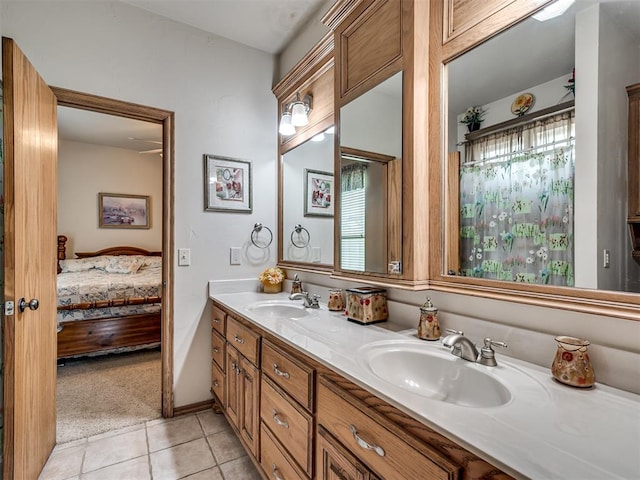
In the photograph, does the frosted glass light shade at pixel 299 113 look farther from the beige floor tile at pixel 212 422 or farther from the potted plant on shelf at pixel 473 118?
the beige floor tile at pixel 212 422

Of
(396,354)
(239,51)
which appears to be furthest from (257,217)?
(396,354)

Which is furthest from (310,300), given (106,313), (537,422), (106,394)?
(106,313)

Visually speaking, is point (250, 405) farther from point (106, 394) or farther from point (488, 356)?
point (106, 394)

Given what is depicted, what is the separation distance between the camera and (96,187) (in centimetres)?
486

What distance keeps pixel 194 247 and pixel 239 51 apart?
1538mm

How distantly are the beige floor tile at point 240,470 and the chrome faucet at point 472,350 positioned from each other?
4.29 ft

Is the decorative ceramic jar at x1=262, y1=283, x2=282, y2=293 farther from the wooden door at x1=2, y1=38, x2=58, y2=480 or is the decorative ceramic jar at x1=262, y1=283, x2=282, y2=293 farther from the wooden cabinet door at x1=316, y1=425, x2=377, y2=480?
the wooden cabinet door at x1=316, y1=425, x2=377, y2=480

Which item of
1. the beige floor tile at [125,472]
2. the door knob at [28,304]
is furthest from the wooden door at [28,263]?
the beige floor tile at [125,472]

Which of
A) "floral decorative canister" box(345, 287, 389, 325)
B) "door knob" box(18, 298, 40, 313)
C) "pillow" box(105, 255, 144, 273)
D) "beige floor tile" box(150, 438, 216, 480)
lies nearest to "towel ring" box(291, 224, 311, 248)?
"floral decorative canister" box(345, 287, 389, 325)

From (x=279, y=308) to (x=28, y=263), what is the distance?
1279mm

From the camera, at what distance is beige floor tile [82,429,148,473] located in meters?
1.78

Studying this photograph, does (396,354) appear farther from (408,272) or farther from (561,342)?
(561,342)

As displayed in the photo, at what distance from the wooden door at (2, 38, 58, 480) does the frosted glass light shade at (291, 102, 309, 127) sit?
136 cm

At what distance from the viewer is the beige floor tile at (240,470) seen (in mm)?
1658
